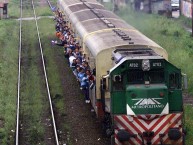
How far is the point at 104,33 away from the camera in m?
16.1

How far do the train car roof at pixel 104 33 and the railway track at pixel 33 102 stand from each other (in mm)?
2818

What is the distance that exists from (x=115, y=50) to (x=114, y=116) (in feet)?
7.70

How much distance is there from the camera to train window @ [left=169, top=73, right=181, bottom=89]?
11.8 m

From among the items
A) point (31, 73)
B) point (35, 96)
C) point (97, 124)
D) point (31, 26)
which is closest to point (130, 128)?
point (97, 124)

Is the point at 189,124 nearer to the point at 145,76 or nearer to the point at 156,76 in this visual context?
the point at 156,76

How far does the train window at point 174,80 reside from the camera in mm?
11789

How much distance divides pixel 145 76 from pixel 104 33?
4.68 metres

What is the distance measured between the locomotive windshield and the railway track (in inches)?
129

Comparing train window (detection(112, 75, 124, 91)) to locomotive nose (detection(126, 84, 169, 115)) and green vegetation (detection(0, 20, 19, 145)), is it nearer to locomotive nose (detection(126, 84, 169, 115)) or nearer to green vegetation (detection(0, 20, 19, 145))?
locomotive nose (detection(126, 84, 169, 115))

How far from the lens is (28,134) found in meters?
14.9

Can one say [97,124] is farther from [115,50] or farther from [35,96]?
[35,96]

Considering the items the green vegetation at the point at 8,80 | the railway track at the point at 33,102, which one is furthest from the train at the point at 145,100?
the green vegetation at the point at 8,80

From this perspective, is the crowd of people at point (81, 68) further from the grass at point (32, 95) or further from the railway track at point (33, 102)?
the grass at point (32, 95)

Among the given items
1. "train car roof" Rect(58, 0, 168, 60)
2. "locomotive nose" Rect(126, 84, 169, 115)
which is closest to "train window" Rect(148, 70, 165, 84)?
"locomotive nose" Rect(126, 84, 169, 115)
